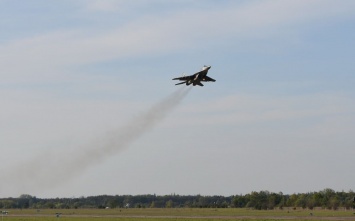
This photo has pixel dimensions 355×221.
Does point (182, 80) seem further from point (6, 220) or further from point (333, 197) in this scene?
point (333, 197)

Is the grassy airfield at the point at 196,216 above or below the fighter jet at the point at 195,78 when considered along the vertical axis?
below

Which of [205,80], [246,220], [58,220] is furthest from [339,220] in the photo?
[58,220]

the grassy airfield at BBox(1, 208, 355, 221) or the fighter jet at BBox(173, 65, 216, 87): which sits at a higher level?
the fighter jet at BBox(173, 65, 216, 87)

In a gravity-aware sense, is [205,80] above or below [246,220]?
above

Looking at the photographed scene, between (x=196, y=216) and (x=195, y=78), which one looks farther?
(x=196, y=216)

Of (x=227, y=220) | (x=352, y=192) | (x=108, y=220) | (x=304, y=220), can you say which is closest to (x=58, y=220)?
(x=108, y=220)

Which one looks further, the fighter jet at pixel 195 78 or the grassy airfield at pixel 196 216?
the grassy airfield at pixel 196 216

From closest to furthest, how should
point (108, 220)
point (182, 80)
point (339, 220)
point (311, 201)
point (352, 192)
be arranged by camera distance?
1. point (182, 80)
2. point (339, 220)
3. point (108, 220)
4. point (311, 201)
5. point (352, 192)

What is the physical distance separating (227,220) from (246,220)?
3.14m

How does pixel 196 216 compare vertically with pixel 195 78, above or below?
below

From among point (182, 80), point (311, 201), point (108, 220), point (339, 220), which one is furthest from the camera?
point (311, 201)

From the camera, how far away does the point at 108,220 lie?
358 feet

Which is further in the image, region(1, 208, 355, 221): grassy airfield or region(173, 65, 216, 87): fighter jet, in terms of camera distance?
region(1, 208, 355, 221): grassy airfield

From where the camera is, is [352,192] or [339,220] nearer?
[339,220]
